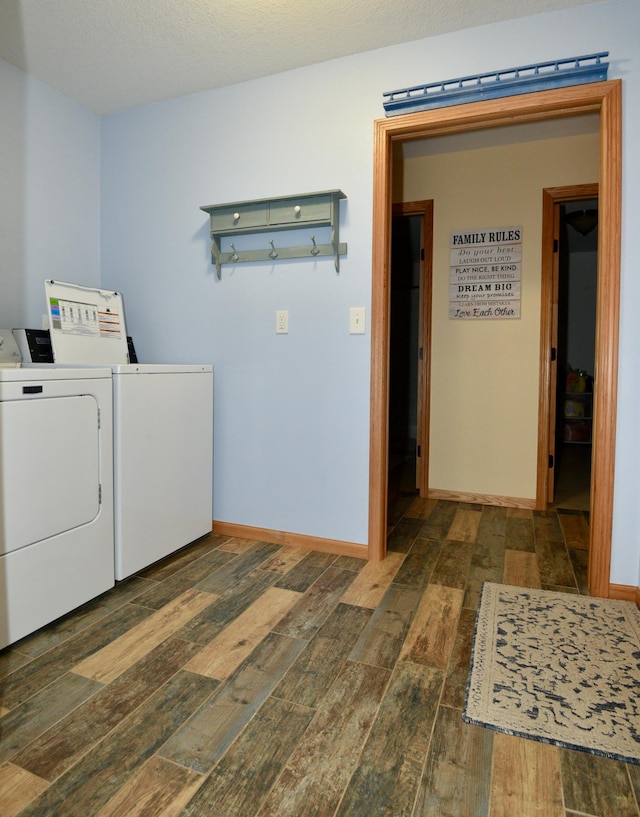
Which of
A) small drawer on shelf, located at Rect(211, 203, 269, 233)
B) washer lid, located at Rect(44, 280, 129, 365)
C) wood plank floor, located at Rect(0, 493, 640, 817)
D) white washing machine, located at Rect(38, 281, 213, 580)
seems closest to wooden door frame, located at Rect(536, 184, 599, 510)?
wood plank floor, located at Rect(0, 493, 640, 817)

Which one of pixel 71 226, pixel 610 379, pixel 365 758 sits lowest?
pixel 365 758

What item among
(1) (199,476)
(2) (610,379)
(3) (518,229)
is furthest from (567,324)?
(1) (199,476)

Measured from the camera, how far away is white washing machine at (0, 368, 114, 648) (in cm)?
155

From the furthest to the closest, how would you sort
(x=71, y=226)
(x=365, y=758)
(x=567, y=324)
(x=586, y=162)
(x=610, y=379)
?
(x=567, y=324), (x=586, y=162), (x=71, y=226), (x=610, y=379), (x=365, y=758)

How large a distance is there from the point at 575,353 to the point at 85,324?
6.42 meters

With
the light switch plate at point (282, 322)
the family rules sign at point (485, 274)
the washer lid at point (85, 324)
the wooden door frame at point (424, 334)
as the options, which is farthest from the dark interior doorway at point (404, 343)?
the washer lid at point (85, 324)

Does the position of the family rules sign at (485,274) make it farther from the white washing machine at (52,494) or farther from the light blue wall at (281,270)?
the white washing machine at (52,494)

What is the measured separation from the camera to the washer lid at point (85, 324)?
2352 mm

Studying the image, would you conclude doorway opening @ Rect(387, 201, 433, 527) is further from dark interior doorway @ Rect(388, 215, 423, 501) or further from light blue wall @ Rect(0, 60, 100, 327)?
light blue wall @ Rect(0, 60, 100, 327)

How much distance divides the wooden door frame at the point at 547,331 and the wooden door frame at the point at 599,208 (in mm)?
1281

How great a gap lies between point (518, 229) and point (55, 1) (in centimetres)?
277

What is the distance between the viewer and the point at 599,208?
1.98m

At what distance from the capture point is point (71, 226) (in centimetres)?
277

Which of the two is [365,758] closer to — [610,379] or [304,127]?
[610,379]
